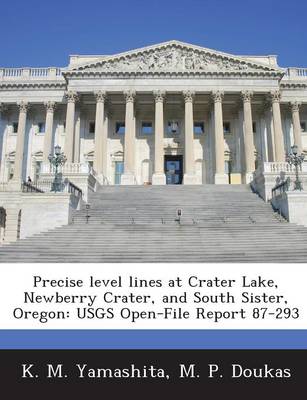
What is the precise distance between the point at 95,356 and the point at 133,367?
751 mm

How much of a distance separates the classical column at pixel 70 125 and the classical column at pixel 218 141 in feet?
50.8

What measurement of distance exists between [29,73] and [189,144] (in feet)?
73.2

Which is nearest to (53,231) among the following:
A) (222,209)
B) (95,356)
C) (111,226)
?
(111,226)

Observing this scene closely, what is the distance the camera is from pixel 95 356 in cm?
691

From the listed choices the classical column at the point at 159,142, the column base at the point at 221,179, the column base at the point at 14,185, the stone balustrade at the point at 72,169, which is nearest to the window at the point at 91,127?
the classical column at the point at 159,142

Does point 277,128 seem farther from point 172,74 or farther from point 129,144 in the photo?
point 129,144

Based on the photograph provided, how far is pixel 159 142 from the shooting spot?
39812mm

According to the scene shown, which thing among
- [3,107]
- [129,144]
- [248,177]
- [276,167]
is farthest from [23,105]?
[276,167]

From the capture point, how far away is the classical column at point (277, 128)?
1554 inches

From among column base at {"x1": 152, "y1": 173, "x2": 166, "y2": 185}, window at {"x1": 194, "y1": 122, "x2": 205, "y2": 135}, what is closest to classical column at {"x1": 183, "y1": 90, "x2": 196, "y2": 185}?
column base at {"x1": 152, "y1": 173, "x2": 166, "y2": 185}

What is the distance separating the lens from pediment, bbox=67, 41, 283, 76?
4103 centimetres

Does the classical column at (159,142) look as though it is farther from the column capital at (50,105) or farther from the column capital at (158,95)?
the column capital at (50,105)

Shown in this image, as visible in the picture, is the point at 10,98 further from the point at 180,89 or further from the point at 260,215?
the point at 260,215

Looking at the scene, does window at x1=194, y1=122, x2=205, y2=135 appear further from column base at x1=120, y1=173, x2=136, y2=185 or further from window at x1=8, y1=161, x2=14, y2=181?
window at x1=8, y1=161, x2=14, y2=181
